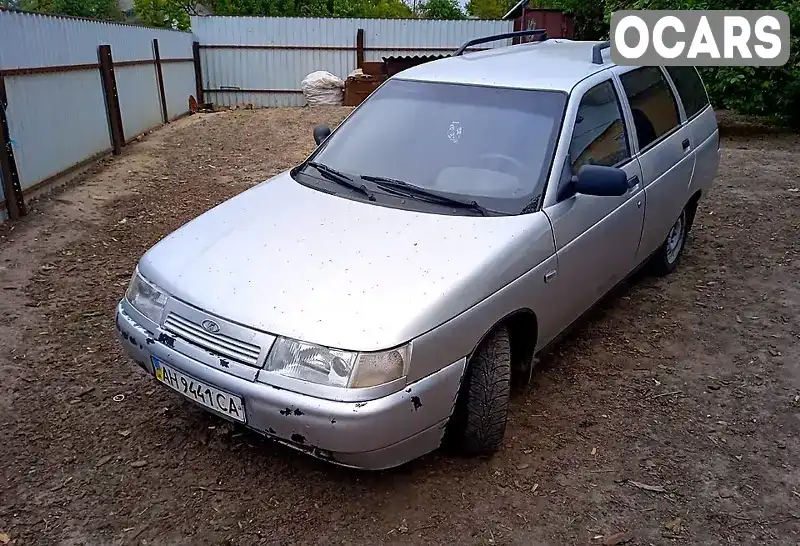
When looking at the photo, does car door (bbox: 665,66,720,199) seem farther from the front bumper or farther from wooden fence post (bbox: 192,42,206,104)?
wooden fence post (bbox: 192,42,206,104)

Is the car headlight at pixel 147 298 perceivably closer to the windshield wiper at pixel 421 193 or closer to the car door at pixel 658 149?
the windshield wiper at pixel 421 193

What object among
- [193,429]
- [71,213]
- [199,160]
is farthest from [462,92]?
[199,160]

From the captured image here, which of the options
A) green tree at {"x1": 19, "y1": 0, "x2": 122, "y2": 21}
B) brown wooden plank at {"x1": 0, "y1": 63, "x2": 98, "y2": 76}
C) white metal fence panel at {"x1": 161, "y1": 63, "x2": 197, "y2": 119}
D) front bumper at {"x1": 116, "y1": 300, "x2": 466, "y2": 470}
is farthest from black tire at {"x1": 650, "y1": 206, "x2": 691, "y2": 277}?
green tree at {"x1": 19, "y1": 0, "x2": 122, "y2": 21}

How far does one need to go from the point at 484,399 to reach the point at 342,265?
2.76 ft

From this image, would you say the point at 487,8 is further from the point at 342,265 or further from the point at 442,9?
the point at 342,265

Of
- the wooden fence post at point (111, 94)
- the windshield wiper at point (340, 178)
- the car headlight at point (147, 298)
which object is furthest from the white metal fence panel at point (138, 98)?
the car headlight at point (147, 298)

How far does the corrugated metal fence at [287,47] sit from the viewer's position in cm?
1641

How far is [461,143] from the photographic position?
11.7ft

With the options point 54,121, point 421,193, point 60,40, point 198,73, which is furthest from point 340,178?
point 198,73

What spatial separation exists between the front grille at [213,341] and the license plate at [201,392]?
14cm

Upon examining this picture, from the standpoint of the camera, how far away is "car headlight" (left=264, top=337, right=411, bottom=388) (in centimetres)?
243

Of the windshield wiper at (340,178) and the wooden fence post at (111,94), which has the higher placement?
the windshield wiper at (340,178)

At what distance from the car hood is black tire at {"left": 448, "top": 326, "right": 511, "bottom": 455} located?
0.95 feet

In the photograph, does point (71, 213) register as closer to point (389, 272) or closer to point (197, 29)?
point (389, 272)
